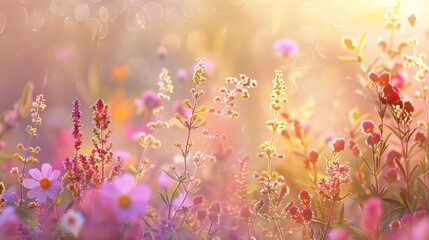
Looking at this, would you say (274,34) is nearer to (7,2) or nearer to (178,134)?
(178,134)

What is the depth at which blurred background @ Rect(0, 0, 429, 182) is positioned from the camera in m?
3.06

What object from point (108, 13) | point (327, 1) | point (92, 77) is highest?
point (108, 13)

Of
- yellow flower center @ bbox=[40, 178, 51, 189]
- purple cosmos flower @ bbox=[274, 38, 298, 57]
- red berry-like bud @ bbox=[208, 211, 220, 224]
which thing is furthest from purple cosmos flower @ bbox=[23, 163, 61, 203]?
purple cosmos flower @ bbox=[274, 38, 298, 57]

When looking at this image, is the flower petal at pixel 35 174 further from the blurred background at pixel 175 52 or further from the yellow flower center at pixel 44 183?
the blurred background at pixel 175 52

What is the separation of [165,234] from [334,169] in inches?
15.1

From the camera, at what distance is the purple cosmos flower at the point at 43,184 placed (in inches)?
51.8

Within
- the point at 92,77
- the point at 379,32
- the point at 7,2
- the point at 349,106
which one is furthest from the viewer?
the point at 7,2

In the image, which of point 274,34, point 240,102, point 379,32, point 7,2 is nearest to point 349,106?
point 240,102

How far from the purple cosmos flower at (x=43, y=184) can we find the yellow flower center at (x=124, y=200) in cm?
44

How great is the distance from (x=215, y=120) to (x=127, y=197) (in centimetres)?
255

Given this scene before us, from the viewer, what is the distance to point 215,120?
348 cm

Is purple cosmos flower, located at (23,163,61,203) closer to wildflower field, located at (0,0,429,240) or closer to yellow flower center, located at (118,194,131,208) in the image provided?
wildflower field, located at (0,0,429,240)

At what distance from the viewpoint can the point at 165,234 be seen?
120 centimetres

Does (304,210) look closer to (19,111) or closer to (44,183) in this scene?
(44,183)
